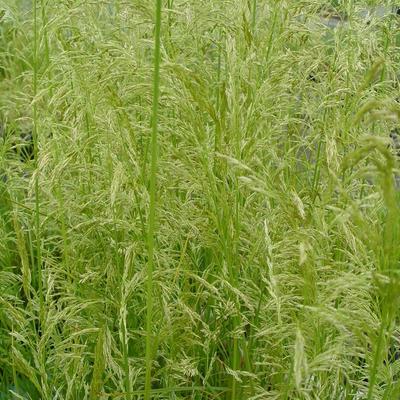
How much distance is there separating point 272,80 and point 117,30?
439mm

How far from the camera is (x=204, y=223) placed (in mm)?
1494

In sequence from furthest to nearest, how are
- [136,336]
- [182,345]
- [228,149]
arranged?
[136,336]
[182,345]
[228,149]

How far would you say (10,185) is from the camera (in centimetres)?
196

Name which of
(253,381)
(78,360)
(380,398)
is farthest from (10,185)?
(380,398)

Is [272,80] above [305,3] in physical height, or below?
below

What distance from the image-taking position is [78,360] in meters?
1.56

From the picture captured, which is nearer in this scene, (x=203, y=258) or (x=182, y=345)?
(x=182, y=345)

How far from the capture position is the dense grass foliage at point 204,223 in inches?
49.4

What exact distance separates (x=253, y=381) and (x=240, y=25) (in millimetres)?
748

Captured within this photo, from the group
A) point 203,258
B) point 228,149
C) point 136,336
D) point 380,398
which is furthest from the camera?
point 203,258

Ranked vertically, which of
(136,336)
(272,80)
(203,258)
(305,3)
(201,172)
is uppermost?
(305,3)

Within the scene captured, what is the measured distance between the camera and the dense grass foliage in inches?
49.4

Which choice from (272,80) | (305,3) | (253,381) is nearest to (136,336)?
(253,381)

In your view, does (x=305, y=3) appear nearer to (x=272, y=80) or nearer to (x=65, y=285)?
(x=272, y=80)
